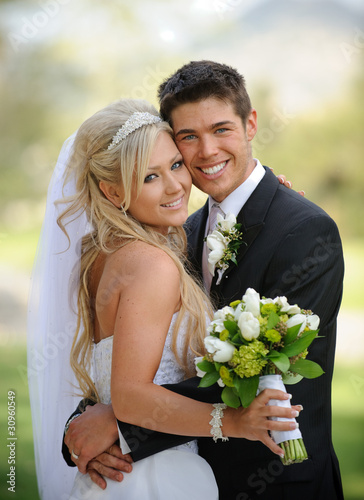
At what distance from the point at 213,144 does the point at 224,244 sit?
0.62 meters

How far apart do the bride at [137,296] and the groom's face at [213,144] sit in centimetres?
13

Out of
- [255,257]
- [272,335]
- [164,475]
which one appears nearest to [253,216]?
[255,257]

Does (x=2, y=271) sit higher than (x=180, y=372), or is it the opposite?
(x=2, y=271)

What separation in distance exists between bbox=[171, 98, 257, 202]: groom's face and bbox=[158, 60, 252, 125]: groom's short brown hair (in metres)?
0.03

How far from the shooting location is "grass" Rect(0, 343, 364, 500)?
7227 mm

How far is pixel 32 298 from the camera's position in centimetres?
373

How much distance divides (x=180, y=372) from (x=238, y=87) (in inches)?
63.7

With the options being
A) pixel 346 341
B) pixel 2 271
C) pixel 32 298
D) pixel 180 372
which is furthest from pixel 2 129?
pixel 180 372

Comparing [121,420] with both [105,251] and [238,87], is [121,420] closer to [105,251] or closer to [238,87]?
[105,251]

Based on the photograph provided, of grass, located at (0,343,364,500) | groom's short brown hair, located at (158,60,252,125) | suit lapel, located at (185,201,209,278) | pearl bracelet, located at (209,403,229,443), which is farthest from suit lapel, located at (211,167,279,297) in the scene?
grass, located at (0,343,364,500)

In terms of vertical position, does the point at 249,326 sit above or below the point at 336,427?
above

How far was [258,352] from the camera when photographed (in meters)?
2.34

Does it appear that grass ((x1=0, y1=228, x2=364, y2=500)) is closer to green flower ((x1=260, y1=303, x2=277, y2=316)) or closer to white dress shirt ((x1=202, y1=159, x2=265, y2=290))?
white dress shirt ((x1=202, y1=159, x2=265, y2=290))

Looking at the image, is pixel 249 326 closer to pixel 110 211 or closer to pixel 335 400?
pixel 110 211
